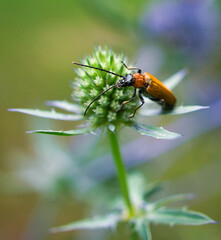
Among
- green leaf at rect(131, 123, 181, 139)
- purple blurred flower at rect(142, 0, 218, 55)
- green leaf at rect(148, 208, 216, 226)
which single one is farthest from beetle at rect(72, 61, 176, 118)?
purple blurred flower at rect(142, 0, 218, 55)

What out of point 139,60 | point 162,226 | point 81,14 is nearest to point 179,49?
Result: point 139,60

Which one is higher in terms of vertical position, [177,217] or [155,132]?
[155,132]

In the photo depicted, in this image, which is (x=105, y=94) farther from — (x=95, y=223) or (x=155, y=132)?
(x=95, y=223)

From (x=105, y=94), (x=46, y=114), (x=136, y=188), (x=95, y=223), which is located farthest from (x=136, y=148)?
(x=46, y=114)

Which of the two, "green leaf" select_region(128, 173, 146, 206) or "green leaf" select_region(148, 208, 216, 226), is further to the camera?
"green leaf" select_region(128, 173, 146, 206)

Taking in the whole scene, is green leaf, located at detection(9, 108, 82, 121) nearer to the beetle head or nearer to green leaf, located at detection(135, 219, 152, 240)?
the beetle head

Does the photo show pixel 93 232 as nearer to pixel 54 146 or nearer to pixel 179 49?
pixel 54 146
